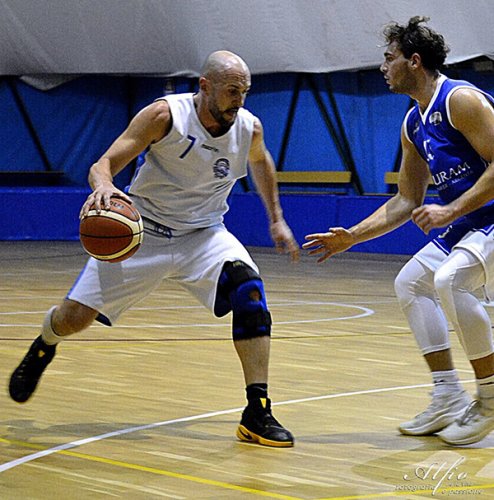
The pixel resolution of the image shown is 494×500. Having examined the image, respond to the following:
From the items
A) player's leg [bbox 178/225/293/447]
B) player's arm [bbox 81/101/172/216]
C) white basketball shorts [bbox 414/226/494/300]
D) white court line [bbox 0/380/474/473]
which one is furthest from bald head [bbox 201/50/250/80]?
white court line [bbox 0/380/474/473]

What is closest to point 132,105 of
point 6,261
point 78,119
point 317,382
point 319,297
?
point 78,119

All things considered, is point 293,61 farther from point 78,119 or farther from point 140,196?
point 140,196

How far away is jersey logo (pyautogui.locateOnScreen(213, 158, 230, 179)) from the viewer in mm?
5500

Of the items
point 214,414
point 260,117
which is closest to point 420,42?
point 214,414

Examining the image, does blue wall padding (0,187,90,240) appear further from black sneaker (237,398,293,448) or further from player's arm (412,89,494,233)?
player's arm (412,89,494,233)

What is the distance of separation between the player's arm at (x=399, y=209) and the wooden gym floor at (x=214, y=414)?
0.83m

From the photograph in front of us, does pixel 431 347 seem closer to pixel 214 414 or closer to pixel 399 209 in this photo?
pixel 399 209

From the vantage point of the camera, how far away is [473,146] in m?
4.95

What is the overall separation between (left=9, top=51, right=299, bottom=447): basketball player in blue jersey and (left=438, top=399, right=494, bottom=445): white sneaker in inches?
29.5

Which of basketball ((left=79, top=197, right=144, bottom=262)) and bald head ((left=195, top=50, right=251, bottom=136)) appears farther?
bald head ((left=195, top=50, right=251, bottom=136))

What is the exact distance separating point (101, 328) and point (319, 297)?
2936 millimetres

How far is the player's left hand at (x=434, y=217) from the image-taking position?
15.8 ft

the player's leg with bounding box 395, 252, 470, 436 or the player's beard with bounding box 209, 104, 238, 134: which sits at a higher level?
the player's beard with bounding box 209, 104, 238, 134

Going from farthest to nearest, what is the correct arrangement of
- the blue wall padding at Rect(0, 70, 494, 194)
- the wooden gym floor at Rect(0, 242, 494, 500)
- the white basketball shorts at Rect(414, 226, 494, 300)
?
the blue wall padding at Rect(0, 70, 494, 194) < the white basketball shorts at Rect(414, 226, 494, 300) < the wooden gym floor at Rect(0, 242, 494, 500)
